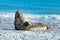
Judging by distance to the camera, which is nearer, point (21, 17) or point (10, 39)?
point (10, 39)

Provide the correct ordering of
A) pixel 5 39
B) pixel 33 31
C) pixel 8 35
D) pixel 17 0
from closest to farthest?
pixel 5 39, pixel 8 35, pixel 33 31, pixel 17 0

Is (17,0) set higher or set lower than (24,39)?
higher

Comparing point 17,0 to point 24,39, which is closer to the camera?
point 24,39

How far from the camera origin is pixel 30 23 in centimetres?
1105

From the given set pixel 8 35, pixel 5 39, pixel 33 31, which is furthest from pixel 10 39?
pixel 33 31

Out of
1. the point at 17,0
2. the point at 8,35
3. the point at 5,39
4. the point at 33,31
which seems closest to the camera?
the point at 5,39

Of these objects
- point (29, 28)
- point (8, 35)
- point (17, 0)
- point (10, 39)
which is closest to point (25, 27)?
point (29, 28)

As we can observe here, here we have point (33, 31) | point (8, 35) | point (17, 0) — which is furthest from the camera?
point (17, 0)

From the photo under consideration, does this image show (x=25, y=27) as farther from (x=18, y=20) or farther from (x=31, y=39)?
(x=31, y=39)

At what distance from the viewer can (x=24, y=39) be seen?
888 centimetres

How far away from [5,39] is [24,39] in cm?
52

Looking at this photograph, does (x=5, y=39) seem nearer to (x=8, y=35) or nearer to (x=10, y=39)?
(x=10, y=39)

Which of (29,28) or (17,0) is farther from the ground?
(17,0)

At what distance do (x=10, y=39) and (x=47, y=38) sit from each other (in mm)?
1086
